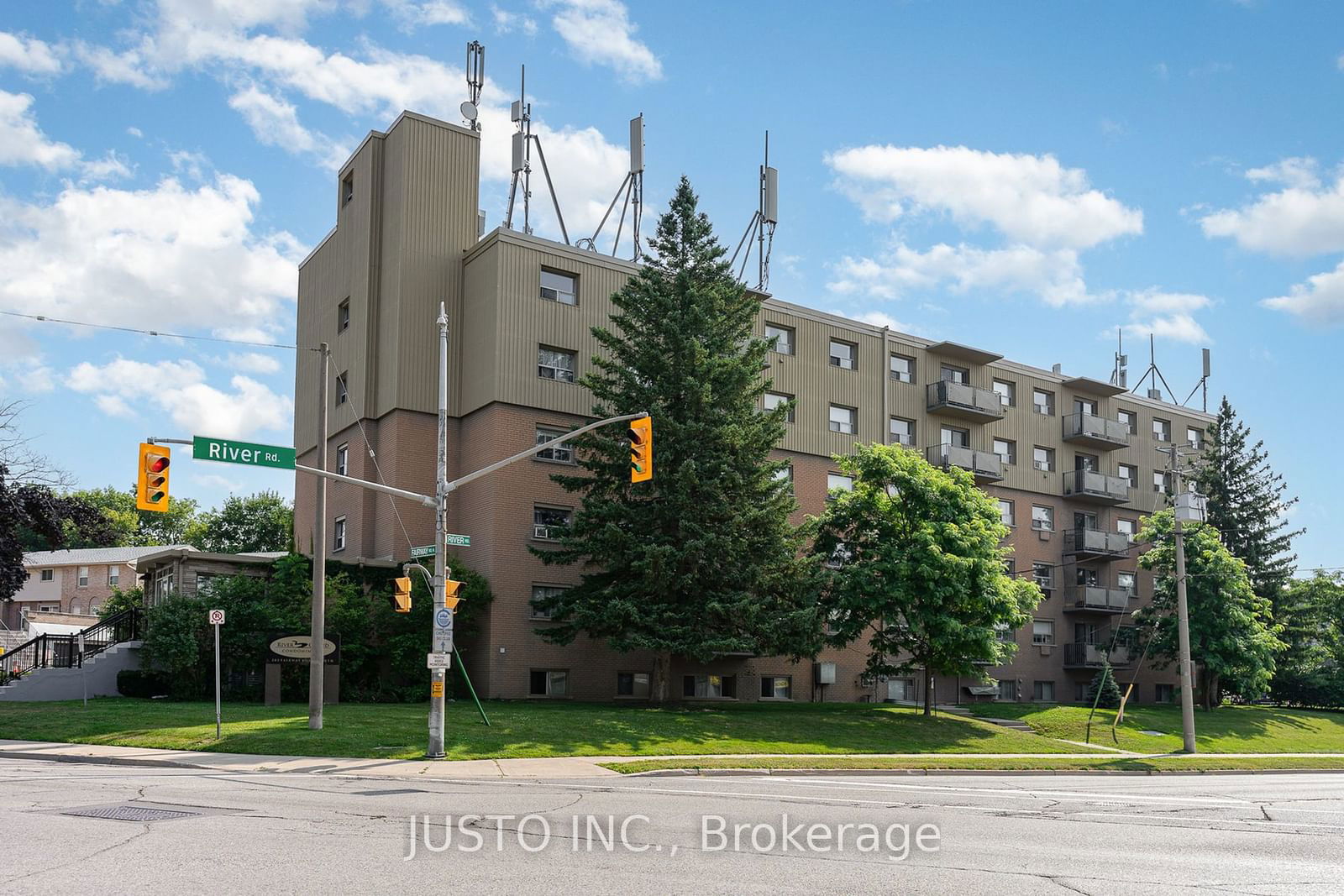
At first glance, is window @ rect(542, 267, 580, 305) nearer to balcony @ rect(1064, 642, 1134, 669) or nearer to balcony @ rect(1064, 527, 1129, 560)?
balcony @ rect(1064, 527, 1129, 560)

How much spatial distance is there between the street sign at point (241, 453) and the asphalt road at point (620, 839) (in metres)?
5.50

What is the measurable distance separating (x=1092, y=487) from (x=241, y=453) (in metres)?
45.3

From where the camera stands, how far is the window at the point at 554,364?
41.0m

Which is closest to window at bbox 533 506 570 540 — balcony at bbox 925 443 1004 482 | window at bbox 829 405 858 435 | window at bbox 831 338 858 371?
window at bbox 829 405 858 435

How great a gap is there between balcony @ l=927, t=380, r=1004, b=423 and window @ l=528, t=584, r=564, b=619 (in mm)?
20363

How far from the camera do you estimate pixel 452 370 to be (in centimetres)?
4197

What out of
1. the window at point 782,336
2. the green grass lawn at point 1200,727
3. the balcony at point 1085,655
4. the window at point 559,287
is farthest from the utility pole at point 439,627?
the balcony at point 1085,655

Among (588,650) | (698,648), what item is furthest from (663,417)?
(588,650)

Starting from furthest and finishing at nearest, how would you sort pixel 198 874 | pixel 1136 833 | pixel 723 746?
pixel 723 746
pixel 1136 833
pixel 198 874

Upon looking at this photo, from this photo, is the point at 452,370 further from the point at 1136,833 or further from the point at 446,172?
the point at 1136,833

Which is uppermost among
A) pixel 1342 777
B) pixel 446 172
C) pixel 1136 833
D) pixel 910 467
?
pixel 446 172

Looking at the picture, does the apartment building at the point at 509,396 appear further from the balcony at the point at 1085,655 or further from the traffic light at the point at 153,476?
the traffic light at the point at 153,476

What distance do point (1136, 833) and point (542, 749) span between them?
14.3 metres

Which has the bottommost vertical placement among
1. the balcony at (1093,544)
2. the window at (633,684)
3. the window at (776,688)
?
Answer: the window at (776,688)
